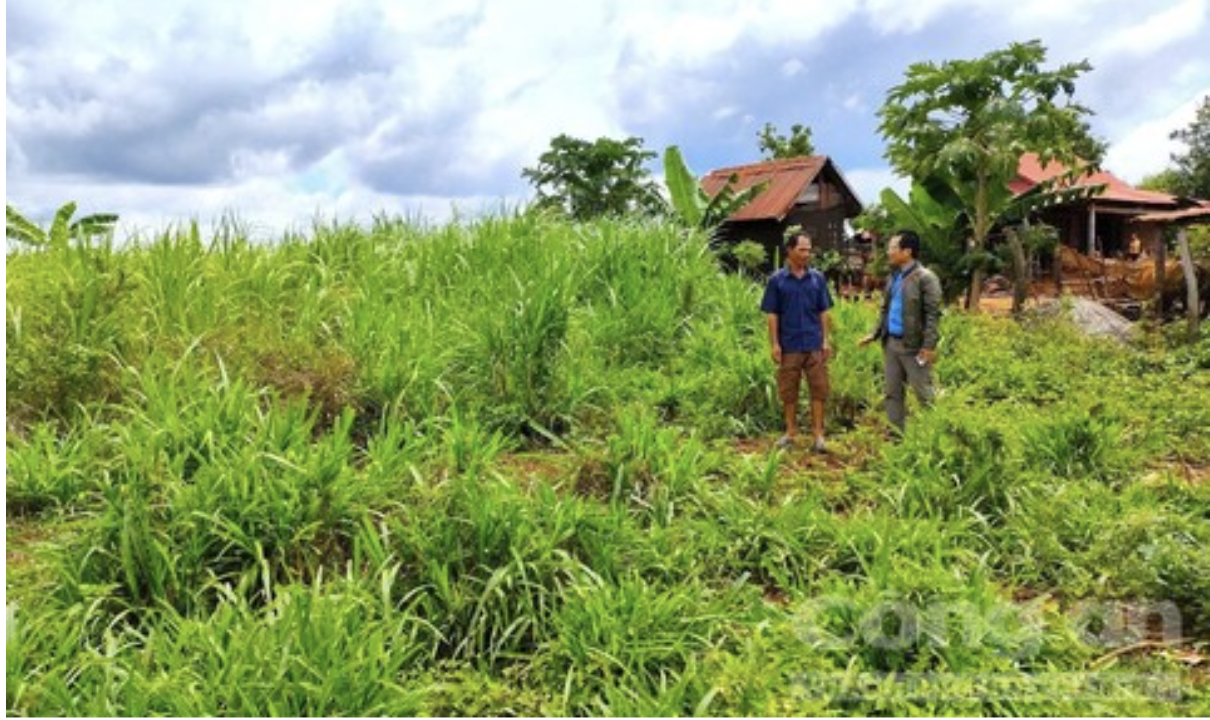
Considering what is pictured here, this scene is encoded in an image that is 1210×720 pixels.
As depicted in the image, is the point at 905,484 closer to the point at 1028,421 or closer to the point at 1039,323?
the point at 1028,421

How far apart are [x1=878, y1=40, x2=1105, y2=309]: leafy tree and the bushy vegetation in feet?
24.8

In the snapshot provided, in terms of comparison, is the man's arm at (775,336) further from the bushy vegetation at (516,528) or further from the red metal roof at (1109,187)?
the red metal roof at (1109,187)

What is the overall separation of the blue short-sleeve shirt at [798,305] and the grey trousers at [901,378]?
19.1 inches

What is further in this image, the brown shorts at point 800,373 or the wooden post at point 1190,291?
the wooden post at point 1190,291

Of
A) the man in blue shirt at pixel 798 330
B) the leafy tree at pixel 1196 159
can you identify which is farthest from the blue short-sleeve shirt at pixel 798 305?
the leafy tree at pixel 1196 159

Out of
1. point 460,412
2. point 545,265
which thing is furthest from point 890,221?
point 460,412

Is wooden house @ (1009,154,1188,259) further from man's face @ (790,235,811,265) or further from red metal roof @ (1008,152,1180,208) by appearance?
man's face @ (790,235,811,265)

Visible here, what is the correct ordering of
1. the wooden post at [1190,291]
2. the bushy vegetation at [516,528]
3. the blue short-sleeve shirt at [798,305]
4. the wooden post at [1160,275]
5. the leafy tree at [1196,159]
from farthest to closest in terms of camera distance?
the leafy tree at [1196,159]
the wooden post at [1160,275]
the wooden post at [1190,291]
the blue short-sleeve shirt at [798,305]
the bushy vegetation at [516,528]

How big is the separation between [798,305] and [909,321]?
69cm

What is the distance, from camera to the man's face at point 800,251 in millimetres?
6562

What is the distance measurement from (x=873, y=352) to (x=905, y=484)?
351cm

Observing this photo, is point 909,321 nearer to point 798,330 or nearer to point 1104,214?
point 798,330

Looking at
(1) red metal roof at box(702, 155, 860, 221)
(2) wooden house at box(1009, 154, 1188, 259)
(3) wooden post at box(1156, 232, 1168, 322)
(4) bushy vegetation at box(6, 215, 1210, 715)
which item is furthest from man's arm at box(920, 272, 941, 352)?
(2) wooden house at box(1009, 154, 1188, 259)

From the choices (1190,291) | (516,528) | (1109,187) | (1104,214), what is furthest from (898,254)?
(1104,214)
